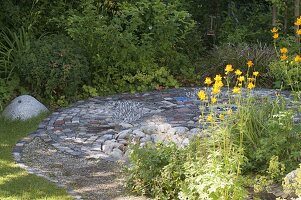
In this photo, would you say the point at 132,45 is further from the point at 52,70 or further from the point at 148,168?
the point at 148,168

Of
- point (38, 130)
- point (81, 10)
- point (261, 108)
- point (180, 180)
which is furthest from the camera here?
point (81, 10)

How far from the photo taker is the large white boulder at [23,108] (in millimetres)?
7520

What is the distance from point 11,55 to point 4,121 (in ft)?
6.18

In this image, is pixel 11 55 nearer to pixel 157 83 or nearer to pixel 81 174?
pixel 157 83

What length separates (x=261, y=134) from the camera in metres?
5.26

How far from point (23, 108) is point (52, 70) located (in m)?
0.82

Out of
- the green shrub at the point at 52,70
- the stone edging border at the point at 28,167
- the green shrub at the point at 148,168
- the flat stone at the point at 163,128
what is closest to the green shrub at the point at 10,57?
the green shrub at the point at 52,70

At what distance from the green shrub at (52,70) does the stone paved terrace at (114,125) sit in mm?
332

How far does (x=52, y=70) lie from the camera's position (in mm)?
8148

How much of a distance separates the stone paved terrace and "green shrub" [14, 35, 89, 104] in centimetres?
33

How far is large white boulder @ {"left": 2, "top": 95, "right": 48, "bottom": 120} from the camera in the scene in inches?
296

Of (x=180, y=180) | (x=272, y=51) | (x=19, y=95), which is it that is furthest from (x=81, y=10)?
(x=180, y=180)

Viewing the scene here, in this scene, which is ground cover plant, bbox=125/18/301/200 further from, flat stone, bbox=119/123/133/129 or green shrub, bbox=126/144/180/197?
flat stone, bbox=119/123/133/129

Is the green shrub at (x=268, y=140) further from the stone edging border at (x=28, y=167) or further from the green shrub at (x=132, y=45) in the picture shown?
the green shrub at (x=132, y=45)
